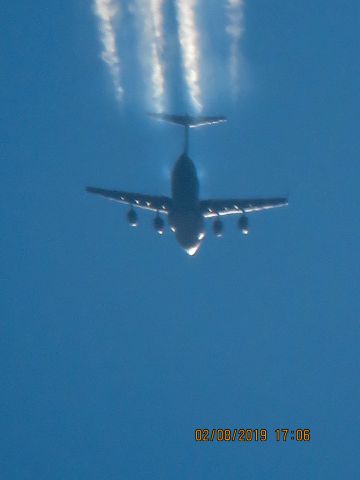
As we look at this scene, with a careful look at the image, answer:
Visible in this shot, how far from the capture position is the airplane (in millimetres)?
91500

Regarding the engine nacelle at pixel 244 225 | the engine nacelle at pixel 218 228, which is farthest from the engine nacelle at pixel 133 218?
the engine nacelle at pixel 244 225

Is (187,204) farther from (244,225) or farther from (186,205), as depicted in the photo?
(244,225)

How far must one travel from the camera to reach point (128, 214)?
3780 inches

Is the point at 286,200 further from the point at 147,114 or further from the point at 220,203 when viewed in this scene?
the point at 147,114

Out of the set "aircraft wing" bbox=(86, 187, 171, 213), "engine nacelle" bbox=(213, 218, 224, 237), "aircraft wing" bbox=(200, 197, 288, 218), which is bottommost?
"engine nacelle" bbox=(213, 218, 224, 237)

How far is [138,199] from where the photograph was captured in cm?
9631

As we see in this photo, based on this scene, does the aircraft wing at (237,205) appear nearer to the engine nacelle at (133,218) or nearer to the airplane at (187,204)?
the airplane at (187,204)

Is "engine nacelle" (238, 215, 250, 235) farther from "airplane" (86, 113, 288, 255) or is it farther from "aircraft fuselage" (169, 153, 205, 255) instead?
"aircraft fuselage" (169, 153, 205, 255)

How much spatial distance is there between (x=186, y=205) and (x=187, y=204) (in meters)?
0.14

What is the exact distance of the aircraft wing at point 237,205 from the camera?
94.2 metres

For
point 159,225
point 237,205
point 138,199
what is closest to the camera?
point 159,225

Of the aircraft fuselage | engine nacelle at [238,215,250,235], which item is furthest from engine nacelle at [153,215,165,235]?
engine nacelle at [238,215,250,235]

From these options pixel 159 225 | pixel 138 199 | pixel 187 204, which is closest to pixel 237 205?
pixel 187 204

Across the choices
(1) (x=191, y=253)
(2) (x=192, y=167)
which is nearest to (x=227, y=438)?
(1) (x=191, y=253)
